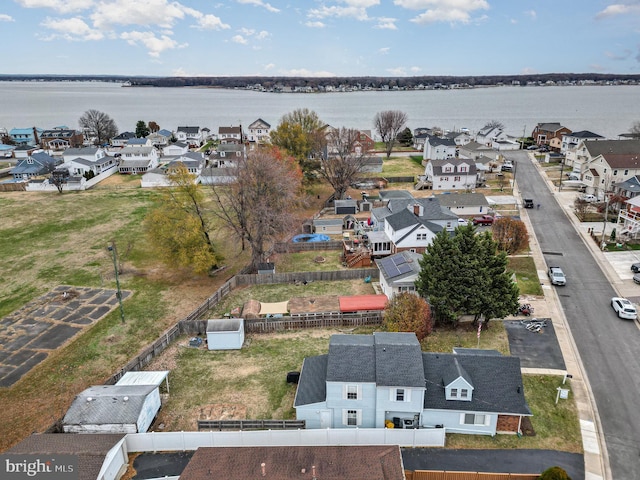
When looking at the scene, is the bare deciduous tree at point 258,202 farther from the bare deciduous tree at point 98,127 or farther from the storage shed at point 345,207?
the bare deciduous tree at point 98,127

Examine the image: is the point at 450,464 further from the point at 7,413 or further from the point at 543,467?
the point at 7,413

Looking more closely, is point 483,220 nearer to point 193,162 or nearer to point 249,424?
point 249,424

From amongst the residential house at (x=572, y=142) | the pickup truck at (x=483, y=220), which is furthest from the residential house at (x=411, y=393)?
the residential house at (x=572, y=142)

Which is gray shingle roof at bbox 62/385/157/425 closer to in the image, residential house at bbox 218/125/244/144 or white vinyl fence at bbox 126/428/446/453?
white vinyl fence at bbox 126/428/446/453

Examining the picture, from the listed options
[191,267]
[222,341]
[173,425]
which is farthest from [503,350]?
[191,267]

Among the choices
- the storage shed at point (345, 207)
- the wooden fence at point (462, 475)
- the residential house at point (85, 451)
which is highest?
the storage shed at point (345, 207)

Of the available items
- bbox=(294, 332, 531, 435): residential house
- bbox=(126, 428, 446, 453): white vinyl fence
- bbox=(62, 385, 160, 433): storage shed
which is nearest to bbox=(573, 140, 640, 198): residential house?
bbox=(294, 332, 531, 435): residential house
